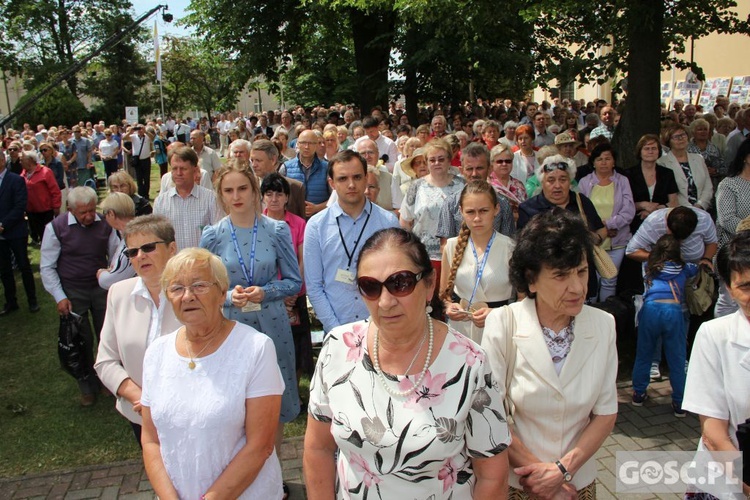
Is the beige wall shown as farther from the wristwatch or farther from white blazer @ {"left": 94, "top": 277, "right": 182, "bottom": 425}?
the wristwatch

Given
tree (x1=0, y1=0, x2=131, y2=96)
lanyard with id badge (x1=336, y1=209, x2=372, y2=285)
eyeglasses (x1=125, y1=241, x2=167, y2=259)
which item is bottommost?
lanyard with id badge (x1=336, y1=209, x2=372, y2=285)

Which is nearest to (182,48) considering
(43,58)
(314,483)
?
(43,58)

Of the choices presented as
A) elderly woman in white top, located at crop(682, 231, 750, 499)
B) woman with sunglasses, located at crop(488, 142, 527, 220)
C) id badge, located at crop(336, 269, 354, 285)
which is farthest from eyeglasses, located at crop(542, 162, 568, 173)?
elderly woman in white top, located at crop(682, 231, 750, 499)

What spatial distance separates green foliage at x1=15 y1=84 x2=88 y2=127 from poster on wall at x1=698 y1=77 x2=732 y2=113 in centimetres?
3152

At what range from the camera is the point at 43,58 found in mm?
44750

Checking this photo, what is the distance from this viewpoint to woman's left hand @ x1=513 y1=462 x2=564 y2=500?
7.90ft

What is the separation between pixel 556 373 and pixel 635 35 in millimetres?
7098

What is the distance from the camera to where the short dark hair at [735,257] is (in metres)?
2.50

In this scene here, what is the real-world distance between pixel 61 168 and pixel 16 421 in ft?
34.6

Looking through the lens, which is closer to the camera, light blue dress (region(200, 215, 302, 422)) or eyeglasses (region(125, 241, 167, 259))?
eyeglasses (region(125, 241, 167, 259))

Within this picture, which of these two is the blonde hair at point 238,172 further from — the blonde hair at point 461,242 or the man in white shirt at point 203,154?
the man in white shirt at point 203,154

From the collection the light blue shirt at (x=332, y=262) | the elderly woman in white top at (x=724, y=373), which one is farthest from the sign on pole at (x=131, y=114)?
the elderly woman in white top at (x=724, y=373)

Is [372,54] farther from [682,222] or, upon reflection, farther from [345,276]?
[345,276]

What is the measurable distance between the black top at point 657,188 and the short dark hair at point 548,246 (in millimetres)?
3973
